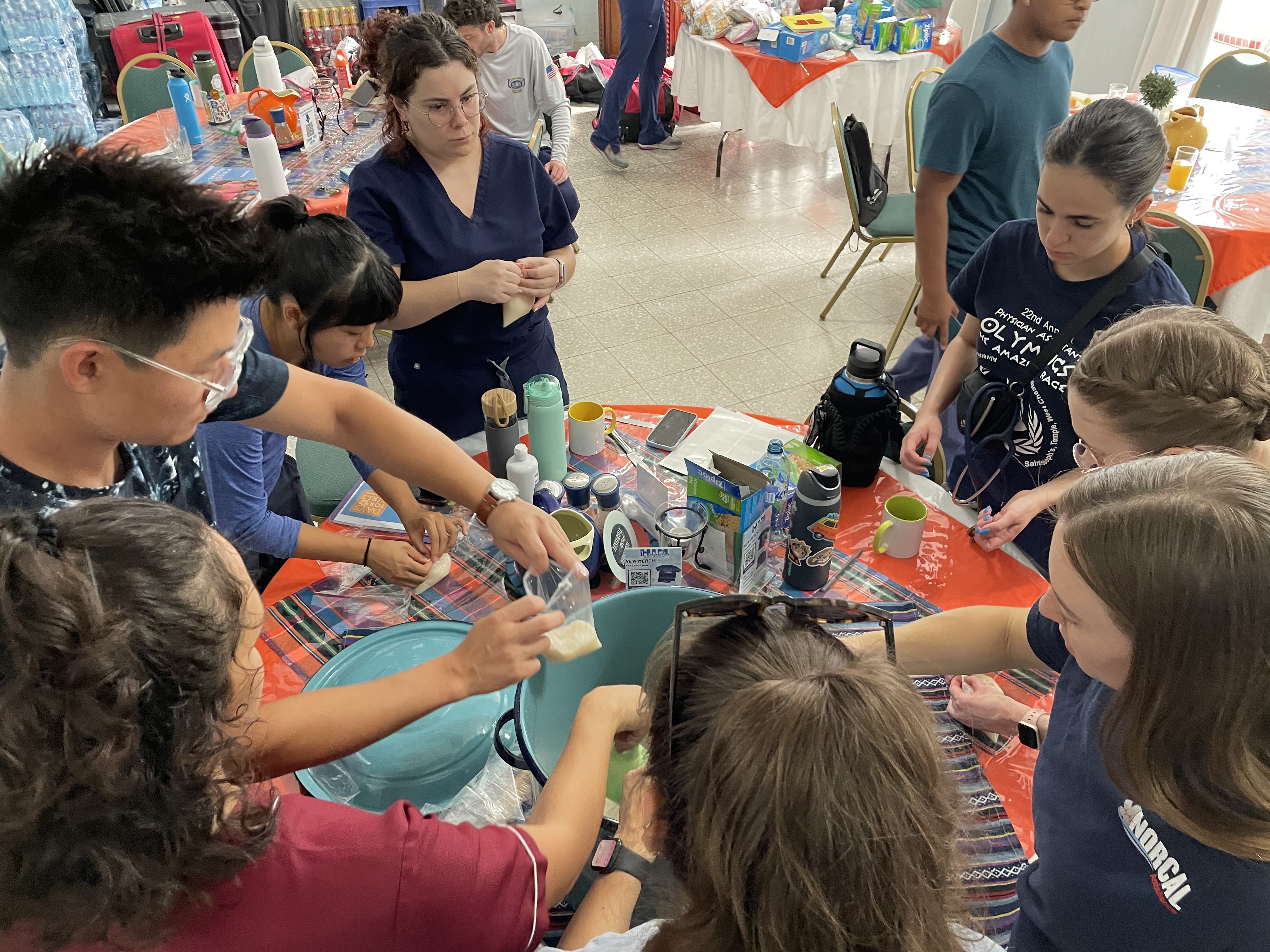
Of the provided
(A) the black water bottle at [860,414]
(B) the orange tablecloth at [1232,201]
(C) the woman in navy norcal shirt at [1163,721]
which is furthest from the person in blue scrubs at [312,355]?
(B) the orange tablecloth at [1232,201]

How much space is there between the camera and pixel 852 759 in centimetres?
70

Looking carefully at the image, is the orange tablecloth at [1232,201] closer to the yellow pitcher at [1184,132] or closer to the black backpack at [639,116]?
the yellow pitcher at [1184,132]

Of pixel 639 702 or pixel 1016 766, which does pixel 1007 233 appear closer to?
pixel 1016 766

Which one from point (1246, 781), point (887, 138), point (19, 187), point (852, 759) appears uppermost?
point (19, 187)

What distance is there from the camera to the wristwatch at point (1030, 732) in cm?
127

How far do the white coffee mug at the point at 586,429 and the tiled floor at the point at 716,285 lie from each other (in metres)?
1.87

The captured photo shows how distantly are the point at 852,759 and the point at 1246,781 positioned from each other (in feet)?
1.56

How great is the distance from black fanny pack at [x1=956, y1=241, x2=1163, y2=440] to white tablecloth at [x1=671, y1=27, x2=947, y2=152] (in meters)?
3.73

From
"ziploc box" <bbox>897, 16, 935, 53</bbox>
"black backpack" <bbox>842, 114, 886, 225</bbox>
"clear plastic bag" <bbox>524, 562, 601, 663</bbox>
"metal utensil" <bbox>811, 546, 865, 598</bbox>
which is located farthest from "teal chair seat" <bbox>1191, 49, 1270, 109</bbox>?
"clear plastic bag" <bbox>524, 562, 601, 663</bbox>

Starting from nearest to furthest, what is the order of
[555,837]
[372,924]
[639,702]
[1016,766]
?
[372,924]
[555,837]
[639,702]
[1016,766]

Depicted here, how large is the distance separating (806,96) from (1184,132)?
2.30 metres

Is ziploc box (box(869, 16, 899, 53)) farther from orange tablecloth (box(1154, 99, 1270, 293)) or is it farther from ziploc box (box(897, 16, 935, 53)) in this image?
orange tablecloth (box(1154, 99, 1270, 293))

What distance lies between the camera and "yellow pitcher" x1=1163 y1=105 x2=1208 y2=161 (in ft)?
11.5

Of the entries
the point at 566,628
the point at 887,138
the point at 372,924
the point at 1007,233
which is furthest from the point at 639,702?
the point at 887,138
